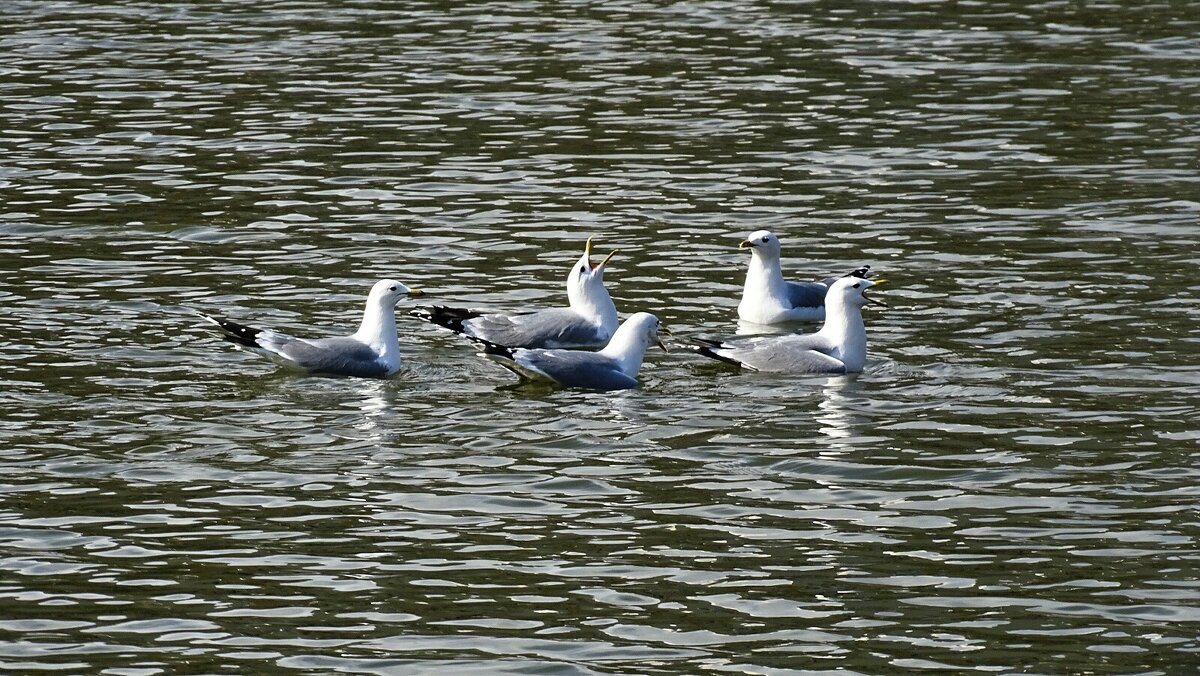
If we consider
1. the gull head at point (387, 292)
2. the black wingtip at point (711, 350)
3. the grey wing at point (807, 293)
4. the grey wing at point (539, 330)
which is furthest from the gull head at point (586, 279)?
the grey wing at point (807, 293)

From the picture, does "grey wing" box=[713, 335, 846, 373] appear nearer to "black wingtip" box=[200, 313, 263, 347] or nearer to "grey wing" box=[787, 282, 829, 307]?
"grey wing" box=[787, 282, 829, 307]

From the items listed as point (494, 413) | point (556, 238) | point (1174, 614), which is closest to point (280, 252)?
point (556, 238)

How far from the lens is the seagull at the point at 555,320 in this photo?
1591 centimetres

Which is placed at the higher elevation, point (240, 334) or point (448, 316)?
point (240, 334)

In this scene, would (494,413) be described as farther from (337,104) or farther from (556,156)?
(337,104)

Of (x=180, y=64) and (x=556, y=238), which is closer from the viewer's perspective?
(x=556, y=238)

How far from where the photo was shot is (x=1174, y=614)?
9938 millimetres

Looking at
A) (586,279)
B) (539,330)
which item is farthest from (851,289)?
(539,330)

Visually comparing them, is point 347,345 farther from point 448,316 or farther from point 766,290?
point 766,290

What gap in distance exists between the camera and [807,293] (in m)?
17.7

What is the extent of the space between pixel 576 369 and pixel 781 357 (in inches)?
68.2

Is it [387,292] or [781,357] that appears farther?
[781,357]

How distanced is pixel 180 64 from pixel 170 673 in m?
21.1

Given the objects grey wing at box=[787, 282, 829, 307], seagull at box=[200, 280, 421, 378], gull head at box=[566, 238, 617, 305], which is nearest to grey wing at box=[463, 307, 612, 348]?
gull head at box=[566, 238, 617, 305]
